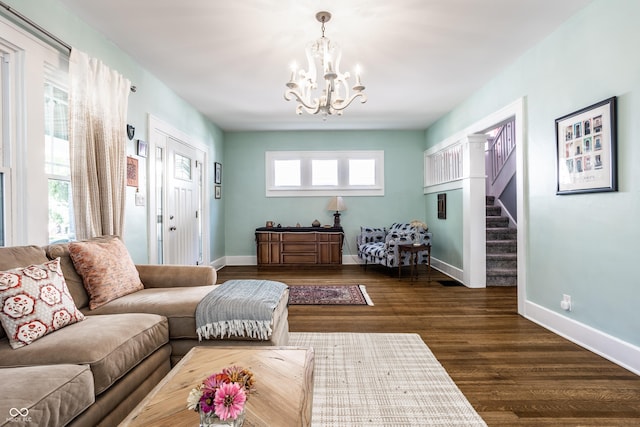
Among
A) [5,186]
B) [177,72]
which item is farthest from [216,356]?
[177,72]

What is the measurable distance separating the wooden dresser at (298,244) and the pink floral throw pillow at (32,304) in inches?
170

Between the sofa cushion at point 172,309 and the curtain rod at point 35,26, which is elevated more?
the curtain rod at point 35,26

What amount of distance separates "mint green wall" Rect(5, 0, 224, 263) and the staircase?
4.44 m

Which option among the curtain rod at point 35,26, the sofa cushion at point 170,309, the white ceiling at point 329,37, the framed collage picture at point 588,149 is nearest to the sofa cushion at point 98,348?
the sofa cushion at point 170,309

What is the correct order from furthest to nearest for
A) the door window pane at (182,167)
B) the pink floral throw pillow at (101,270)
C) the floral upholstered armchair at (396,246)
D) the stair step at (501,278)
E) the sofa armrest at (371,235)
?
the sofa armrest at (371,235) → the floral upholstered armchair at (396,246) → the stair step at (501,278) → the door window pane at (182,167) → the pink floral throw pillow at (101,270)

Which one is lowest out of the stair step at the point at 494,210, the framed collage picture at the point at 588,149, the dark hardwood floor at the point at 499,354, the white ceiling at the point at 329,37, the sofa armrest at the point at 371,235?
the dark hardwood floor at the point at 499,354

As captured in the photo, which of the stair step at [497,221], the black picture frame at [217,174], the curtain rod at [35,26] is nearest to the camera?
the curtain rod at [35,26]

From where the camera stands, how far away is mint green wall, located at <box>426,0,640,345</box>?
85.8 inches

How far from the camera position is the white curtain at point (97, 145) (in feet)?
8.04

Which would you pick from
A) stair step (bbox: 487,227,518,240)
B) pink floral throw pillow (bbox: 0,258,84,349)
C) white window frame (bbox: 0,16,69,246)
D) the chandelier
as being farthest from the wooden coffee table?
stair step (bbox: 487,227,518,240)

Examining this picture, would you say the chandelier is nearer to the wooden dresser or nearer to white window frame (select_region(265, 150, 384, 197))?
the wooden dresser

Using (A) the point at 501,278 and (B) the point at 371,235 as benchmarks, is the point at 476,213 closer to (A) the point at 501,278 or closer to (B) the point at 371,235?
(A) the point at 501,278

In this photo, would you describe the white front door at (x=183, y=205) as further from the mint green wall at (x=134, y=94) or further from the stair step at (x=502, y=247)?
the stair step at (x=502, y=247)

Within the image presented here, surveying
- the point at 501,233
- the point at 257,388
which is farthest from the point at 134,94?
the point at 501,233
